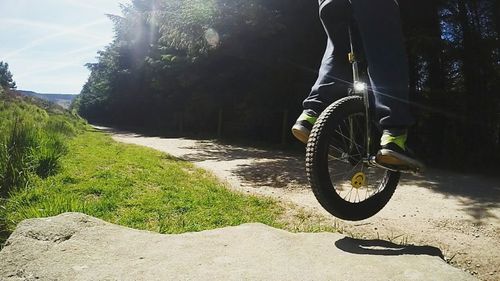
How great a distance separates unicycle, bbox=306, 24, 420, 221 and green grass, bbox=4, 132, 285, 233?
969mm

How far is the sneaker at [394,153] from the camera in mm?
2086

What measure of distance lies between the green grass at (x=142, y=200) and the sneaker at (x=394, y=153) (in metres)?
1.29

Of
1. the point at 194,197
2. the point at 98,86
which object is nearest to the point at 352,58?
the point at 194,197

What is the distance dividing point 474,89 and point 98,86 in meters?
33.9

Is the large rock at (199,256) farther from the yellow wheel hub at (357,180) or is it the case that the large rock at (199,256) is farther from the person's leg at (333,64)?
the person's leg at (333,64)

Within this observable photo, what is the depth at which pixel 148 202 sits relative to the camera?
368 cm

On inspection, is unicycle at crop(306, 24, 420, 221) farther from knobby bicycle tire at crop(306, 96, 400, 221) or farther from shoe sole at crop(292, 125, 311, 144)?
shoe sole at crop(292, 125, 311, 144)

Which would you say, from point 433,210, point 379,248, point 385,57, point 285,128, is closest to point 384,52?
point 385,57

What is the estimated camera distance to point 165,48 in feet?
51.1

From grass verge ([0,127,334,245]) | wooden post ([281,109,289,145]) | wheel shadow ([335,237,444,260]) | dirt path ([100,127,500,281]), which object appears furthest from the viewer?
wooden post ([281,109,289,145])

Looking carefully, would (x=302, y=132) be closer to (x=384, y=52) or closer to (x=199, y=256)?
(x=384, y=52)

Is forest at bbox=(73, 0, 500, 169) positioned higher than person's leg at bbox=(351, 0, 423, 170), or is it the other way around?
forest at bbox=(73, 0, 500, 169)

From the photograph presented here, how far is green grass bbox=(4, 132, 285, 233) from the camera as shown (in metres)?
3.09

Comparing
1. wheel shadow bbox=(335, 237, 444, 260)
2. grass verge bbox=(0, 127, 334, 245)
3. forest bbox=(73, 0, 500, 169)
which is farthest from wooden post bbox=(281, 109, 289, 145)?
wheel shadow bbox=(335, 237, 444, 260)
